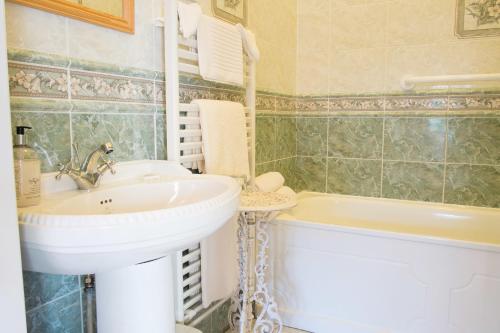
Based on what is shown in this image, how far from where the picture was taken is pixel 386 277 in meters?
1.94

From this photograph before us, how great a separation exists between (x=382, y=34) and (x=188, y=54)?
156 centimetres

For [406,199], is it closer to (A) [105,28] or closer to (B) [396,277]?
(B) [396,277]

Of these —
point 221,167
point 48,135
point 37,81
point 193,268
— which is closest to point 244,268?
point 193,268

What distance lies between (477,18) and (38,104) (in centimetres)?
245

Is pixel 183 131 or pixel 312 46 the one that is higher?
pixel 312 46

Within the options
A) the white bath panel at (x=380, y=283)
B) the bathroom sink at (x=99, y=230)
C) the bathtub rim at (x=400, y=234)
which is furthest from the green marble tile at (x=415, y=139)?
the bathroom sink at (x=99, y=230)

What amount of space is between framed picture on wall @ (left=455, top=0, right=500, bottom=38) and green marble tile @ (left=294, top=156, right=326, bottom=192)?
3.97 feet

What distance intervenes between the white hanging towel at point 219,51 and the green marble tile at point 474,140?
1.45 m

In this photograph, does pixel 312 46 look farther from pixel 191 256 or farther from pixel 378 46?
pixel 191 256

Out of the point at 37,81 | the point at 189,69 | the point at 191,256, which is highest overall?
the point at 189,69

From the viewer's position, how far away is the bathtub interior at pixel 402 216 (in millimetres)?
2408

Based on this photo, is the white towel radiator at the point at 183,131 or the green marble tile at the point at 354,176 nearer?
the white towel radiator at the point at 183,131

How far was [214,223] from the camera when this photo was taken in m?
0.99

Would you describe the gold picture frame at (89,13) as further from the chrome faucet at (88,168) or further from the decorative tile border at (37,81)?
the chrome faucet at (88,168)
